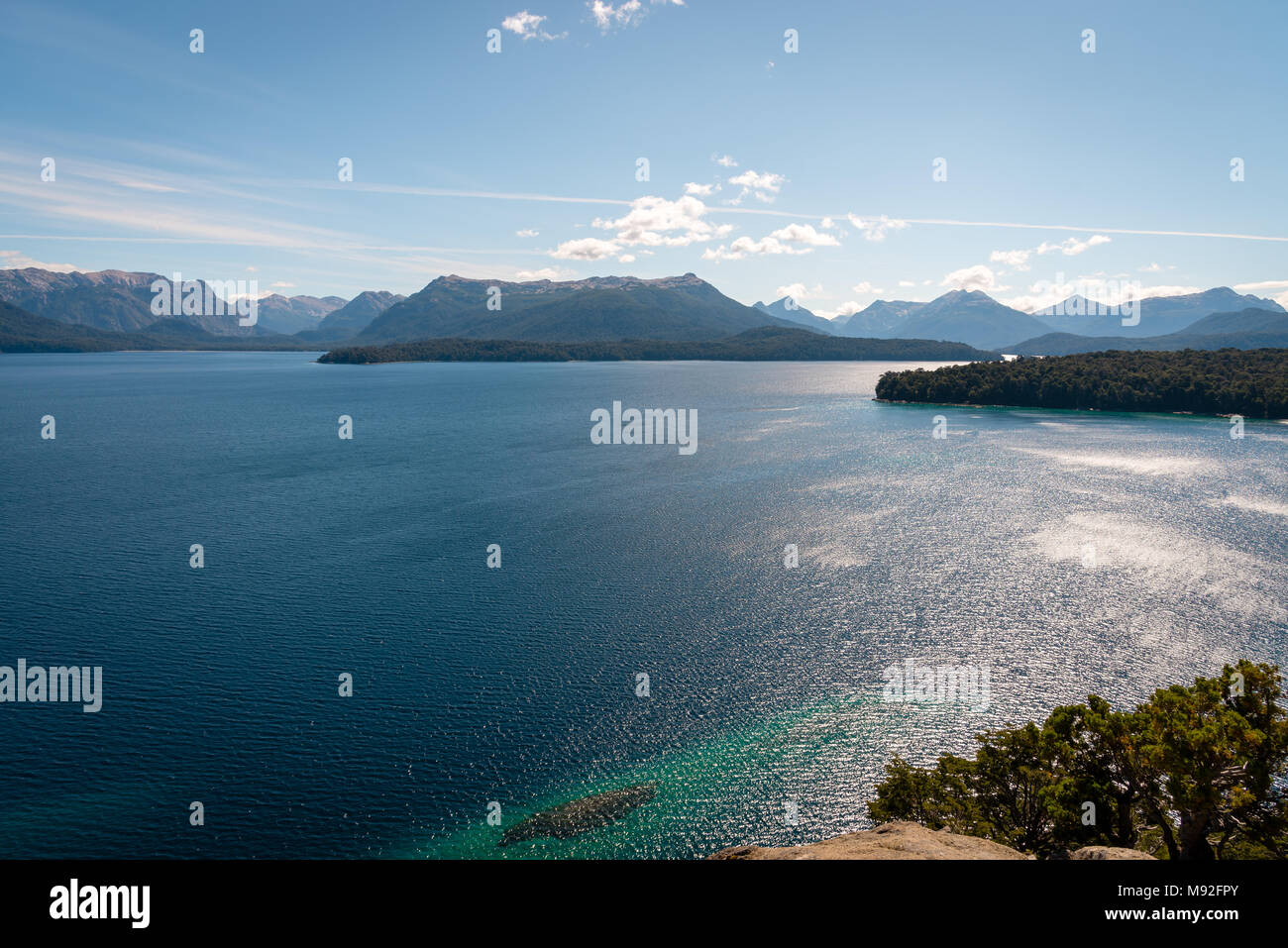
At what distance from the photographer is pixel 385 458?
15600 cm

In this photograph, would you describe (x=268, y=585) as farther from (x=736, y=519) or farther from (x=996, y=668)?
(x=996, y=668)

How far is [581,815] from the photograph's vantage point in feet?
151

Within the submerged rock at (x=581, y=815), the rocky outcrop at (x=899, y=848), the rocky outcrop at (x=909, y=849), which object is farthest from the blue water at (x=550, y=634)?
the rocky outcrop at (x=909, y=849)

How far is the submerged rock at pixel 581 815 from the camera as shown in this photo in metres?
44.2

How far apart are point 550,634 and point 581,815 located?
25561 mm

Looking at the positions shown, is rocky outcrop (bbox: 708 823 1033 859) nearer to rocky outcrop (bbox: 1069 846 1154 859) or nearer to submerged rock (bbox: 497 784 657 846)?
rocky outcrop (bbox: 1069 846 1154 859)

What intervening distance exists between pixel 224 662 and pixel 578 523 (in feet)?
178

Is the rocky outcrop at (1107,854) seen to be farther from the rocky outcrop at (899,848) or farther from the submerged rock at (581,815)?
the submerged rock at (581,815)

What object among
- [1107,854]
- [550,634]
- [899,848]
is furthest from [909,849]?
[550,634]

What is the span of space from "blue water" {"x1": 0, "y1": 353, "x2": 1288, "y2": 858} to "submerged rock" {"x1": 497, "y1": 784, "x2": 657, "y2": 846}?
1.01m

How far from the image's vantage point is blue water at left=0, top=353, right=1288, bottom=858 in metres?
46.8

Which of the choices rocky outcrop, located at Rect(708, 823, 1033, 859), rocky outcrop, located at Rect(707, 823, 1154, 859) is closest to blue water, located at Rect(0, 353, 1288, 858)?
rocky outcrop, located at Rect(708, 823, 1033, 859)

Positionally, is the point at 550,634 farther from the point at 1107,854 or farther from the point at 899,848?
the point at 1107,854
